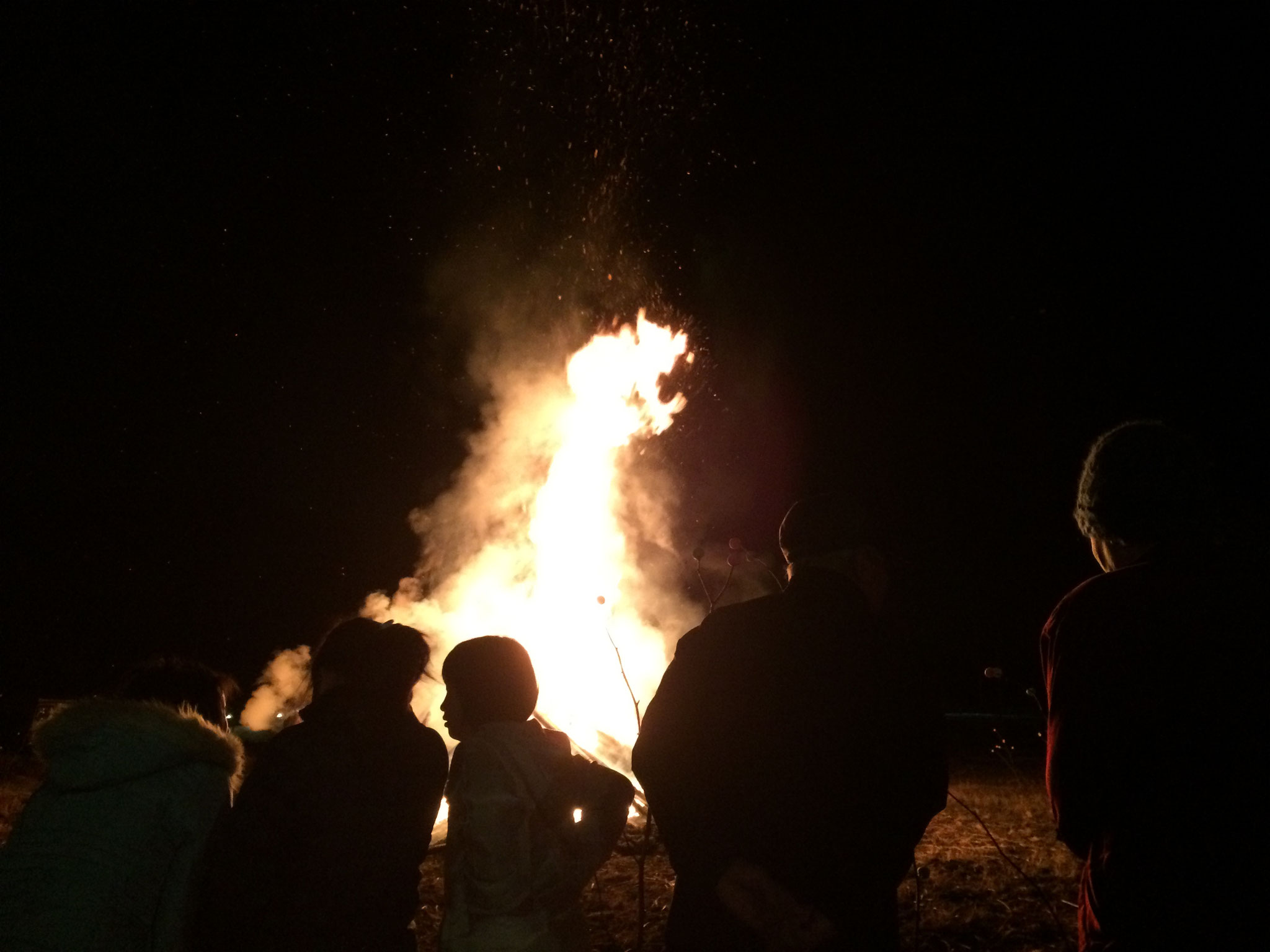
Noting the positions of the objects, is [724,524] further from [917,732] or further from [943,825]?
[917,732]

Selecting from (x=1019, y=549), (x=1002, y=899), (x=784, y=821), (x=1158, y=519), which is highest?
(x=1019, y=549)

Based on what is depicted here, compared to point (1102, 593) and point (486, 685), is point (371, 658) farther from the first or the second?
point (1102, 593)

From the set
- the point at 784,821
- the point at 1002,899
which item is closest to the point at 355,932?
the point at 784,821

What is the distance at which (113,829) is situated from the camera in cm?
237

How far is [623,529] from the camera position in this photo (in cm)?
1038

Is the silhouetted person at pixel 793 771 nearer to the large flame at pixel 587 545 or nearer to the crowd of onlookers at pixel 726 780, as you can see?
the crowd of onlookers at pixel 726 780

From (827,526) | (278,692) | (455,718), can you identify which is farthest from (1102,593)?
(278,692)

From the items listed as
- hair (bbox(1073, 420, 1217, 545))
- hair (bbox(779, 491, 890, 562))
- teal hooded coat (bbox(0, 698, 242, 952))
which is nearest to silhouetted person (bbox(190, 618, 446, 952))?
teal hooded coat (bbox(0, 698, 242, 952))

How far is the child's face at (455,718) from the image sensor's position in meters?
2.87

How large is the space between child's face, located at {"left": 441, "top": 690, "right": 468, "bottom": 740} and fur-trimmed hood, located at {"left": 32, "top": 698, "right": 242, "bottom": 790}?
680 millimetres

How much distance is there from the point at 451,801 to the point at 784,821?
1219 mm

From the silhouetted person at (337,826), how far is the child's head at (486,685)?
14 cm

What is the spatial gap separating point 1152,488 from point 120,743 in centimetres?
293

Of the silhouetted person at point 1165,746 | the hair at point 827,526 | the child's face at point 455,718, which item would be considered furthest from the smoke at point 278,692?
the silhouetted person at point 1165,746
